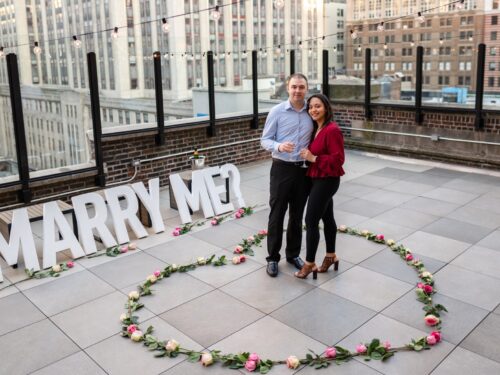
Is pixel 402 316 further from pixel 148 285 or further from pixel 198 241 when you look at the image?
pixel 198 241

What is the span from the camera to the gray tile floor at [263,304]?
148 inches

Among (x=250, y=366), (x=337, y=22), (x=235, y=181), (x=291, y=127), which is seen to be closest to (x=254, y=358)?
(x=250, y=366)

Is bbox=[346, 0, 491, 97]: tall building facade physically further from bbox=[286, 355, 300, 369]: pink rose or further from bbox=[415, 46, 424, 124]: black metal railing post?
bbox=[286, 355, 300, 369]: pink rose

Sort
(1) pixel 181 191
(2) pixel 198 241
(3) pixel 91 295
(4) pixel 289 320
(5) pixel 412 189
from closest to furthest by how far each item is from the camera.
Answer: (4) pixel 289 320 < (3) pixel 91 295 < (2) pixel 198 241 < (1) pixel 181 191 < (5) pixel 412 189

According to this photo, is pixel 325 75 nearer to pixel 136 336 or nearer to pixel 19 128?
pixel 19 128

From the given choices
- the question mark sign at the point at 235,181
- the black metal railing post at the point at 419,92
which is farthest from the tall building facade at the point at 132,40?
→ the question mark sign at the point at 235,181

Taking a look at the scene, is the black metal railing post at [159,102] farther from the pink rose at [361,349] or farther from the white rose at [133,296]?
the pink rose at [361,349]

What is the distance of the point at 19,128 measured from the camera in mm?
6906

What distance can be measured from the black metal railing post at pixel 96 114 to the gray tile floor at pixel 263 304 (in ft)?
4.23

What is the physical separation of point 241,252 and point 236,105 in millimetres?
7571

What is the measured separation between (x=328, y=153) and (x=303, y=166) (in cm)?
31

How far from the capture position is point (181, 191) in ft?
22.7

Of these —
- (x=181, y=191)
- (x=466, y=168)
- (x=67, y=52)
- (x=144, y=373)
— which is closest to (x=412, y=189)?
(x=466, y=168)

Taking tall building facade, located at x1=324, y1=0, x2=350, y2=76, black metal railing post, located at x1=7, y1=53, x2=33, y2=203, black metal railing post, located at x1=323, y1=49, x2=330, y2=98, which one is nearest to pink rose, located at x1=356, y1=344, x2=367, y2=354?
black metal railing post, located at x1=7, y1=53, x2=33, y2=203
